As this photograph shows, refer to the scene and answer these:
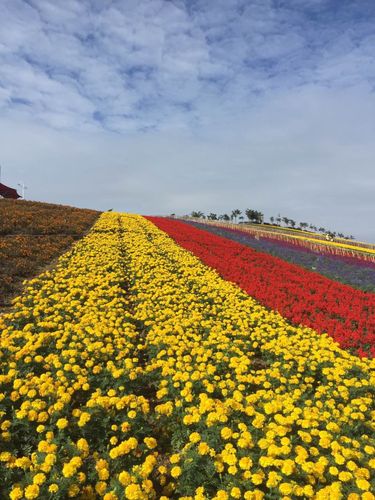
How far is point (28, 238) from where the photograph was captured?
17391 mm

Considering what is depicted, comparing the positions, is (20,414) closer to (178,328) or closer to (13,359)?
(13,359)

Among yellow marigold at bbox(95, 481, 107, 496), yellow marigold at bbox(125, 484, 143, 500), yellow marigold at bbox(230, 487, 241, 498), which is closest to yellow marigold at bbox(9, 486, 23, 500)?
yellow marigold at bbox(95, 481, 107, 496)

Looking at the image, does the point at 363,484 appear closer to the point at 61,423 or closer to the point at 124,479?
the point at 124,479

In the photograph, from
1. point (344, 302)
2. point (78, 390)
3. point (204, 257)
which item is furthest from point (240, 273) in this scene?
point (78, 390)

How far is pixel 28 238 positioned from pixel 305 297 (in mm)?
13474

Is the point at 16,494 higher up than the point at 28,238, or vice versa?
the point at 28,238

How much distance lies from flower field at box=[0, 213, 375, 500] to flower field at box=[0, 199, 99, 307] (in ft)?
11.4

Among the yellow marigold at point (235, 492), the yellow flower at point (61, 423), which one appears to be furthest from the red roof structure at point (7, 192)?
the yellow marigold at point (235, 492)

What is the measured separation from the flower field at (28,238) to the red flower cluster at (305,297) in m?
7.30

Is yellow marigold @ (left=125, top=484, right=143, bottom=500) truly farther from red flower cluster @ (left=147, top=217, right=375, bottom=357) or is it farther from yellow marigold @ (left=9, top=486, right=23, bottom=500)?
red flower cluster @ (left=147, top=217, right=375, bottom=357)

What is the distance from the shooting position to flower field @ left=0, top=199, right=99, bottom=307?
12558 millimetres

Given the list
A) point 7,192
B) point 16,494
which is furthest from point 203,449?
point 7,192

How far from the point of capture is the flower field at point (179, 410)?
378cm

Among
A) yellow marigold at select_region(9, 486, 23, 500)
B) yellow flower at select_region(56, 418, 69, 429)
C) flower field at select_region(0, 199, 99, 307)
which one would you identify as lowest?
yellow marigold at select_region(9, 486, 23, 500)
